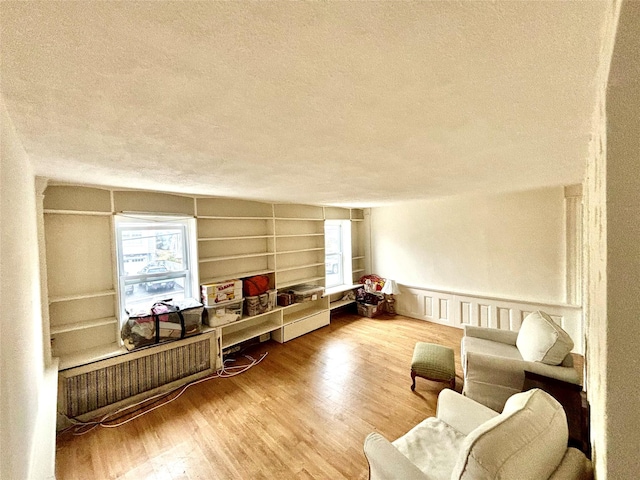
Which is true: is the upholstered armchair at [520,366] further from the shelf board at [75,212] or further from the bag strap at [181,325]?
the shelf board at [75,212]

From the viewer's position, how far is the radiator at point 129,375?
229 cm

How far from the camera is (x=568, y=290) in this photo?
11.1 feet

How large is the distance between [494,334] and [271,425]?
2.50 metres

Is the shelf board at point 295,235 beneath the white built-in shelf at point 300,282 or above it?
above

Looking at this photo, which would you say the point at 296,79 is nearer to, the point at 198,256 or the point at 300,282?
the point at 198,256

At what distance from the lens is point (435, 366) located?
103 inches

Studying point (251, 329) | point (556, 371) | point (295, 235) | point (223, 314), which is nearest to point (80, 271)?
point (223, 314)

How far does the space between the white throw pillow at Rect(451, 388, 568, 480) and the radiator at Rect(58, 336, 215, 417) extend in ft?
9.21

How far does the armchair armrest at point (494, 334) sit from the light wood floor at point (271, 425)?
517 millimetres

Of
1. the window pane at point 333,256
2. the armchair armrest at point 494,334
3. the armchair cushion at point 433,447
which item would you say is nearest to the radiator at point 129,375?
the armchair cushion at point 433,447

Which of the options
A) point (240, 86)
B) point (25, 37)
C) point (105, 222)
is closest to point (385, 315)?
point (105, 222)

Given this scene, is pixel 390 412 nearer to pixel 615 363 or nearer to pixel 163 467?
pixel 163 467

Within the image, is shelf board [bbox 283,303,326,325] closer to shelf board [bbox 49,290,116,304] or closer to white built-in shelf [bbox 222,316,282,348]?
white built-in shelf [bbox 222,316,282,348]

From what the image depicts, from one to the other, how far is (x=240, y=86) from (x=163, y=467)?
2544 millimetres
